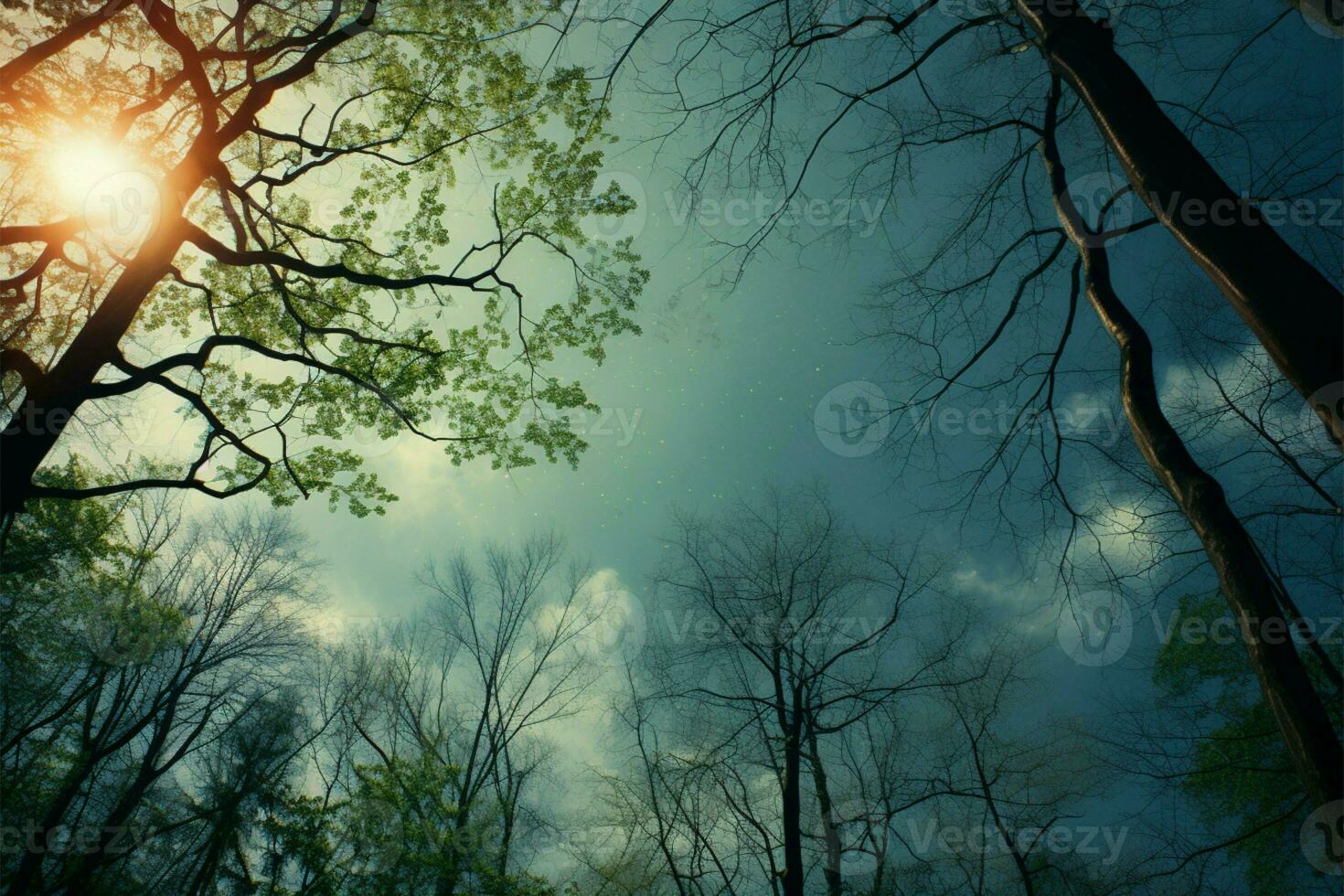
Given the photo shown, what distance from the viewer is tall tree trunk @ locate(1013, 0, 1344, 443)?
5.50ft

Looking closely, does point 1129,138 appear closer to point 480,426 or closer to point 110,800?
point 480,426

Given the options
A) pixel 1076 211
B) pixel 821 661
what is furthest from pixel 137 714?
pixel 1076 211

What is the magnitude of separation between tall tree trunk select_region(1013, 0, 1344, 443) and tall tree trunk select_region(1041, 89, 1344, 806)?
0.55 metres

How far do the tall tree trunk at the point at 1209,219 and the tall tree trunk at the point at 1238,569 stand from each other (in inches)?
21.5

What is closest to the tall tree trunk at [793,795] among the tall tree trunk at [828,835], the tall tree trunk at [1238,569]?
the tall tree trunk at [828,835]

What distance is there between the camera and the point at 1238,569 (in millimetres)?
2037

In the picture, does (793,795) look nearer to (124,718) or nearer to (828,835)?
(828,835)

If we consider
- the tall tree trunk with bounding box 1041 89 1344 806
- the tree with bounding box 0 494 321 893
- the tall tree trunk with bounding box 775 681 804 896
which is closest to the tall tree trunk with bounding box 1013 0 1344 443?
the tall tree trunk with bounding box 1041 89 1344 806

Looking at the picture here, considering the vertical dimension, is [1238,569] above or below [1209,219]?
below

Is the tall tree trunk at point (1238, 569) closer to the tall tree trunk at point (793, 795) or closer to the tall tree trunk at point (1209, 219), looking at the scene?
the tall tree trunk at point (1209, 219)

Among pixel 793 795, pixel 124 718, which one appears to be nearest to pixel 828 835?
pixel 793 795

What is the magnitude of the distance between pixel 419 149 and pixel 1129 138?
369 inches

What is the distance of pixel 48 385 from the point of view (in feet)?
17.1

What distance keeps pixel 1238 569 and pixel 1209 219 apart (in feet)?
4.25
